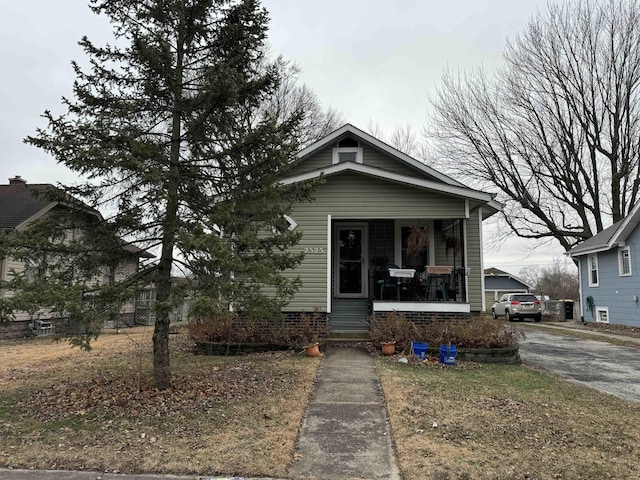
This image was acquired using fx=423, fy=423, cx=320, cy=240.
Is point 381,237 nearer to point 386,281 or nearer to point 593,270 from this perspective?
point 386,281

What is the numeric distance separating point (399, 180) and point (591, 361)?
5.98 meters

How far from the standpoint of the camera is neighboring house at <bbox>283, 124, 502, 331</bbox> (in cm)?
1021

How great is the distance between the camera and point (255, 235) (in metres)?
5.63

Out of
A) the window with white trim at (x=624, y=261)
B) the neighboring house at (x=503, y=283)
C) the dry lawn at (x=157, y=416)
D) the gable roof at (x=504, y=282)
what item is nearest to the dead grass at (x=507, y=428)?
the dry lawn at (x=157, y=416)

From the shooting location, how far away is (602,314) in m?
19.6

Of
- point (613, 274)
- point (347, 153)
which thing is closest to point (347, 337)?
point (347, 153)

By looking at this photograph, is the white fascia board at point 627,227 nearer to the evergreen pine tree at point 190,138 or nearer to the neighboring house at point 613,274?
the neighboring house at point 613,274

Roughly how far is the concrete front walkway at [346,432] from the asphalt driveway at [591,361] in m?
3.88

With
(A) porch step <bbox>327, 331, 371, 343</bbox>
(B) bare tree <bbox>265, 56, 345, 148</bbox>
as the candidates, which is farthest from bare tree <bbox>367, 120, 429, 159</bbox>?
(A) porch step <bbox>327, 331, 371, 343</bbox>

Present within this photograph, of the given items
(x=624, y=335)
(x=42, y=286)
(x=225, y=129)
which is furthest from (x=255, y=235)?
(x=624, y=335)

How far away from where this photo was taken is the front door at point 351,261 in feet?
40.4

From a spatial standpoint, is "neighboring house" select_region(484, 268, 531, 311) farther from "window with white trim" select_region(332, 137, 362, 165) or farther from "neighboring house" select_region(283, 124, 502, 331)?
"window with white trim" select_region(332, 137, 362, 165)

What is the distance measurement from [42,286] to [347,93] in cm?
1721

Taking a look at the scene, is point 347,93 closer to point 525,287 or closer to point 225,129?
point 225,129
